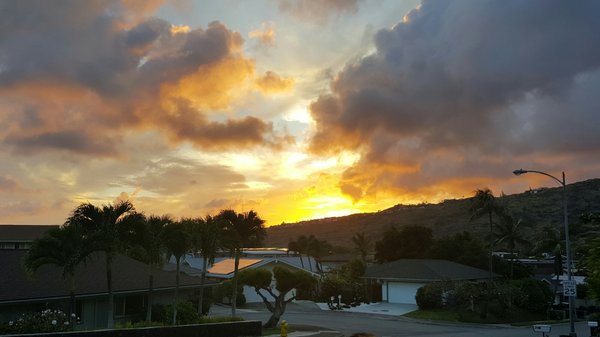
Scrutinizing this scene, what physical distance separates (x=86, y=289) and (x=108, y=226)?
4872 mm

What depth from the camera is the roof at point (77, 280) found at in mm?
→ 28203

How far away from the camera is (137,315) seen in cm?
3525

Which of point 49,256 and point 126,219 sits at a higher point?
point 126,219

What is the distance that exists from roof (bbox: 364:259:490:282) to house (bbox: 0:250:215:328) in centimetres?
3058

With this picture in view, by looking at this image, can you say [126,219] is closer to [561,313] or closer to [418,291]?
[418,291]

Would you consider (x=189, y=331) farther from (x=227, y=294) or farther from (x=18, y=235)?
(x=227, y=294)

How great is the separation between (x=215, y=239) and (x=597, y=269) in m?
23.8

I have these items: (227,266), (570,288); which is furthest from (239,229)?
(227,266)

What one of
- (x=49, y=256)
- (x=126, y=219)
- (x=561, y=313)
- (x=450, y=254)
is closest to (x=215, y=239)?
(x=126, y=219)

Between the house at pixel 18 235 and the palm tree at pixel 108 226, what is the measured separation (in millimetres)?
22399

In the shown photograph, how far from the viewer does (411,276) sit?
61.8 m

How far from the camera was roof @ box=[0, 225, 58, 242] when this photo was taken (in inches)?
1996

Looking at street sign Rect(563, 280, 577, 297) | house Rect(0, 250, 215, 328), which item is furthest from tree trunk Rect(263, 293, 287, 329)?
street sign Rect(563, 280, 577, 297)

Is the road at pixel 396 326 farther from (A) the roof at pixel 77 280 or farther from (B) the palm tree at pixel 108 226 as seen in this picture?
(B) the palm tree at pixel 108 226
